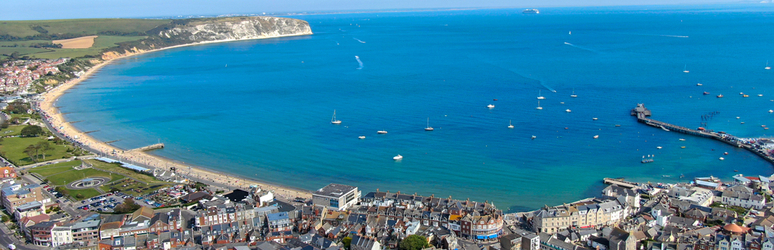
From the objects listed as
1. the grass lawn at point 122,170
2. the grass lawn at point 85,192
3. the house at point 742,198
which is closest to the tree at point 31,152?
the grass lawn at point 122,170

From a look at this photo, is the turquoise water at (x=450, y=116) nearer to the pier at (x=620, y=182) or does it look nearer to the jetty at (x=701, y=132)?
the jetty at (x=701, y=132)

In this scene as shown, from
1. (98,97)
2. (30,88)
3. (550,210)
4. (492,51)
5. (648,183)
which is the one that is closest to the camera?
(550,210)

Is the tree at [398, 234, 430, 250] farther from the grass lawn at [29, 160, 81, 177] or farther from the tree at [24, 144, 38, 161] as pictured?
the tree at [24, 144, 38, 161]

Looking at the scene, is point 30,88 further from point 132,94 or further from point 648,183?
point 648,183

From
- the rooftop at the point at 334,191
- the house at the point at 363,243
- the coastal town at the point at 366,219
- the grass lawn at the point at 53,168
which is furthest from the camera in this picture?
the grass lawn at the point at 53,168

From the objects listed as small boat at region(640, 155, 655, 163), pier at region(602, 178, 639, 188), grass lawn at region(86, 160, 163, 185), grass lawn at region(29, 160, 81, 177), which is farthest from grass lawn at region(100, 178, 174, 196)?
small boat at region(640, 155, 655, 163)

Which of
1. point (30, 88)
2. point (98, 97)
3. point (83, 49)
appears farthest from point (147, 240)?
point (83, 49)

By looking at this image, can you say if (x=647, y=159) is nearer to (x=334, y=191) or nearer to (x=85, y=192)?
(x=334, y=191)
